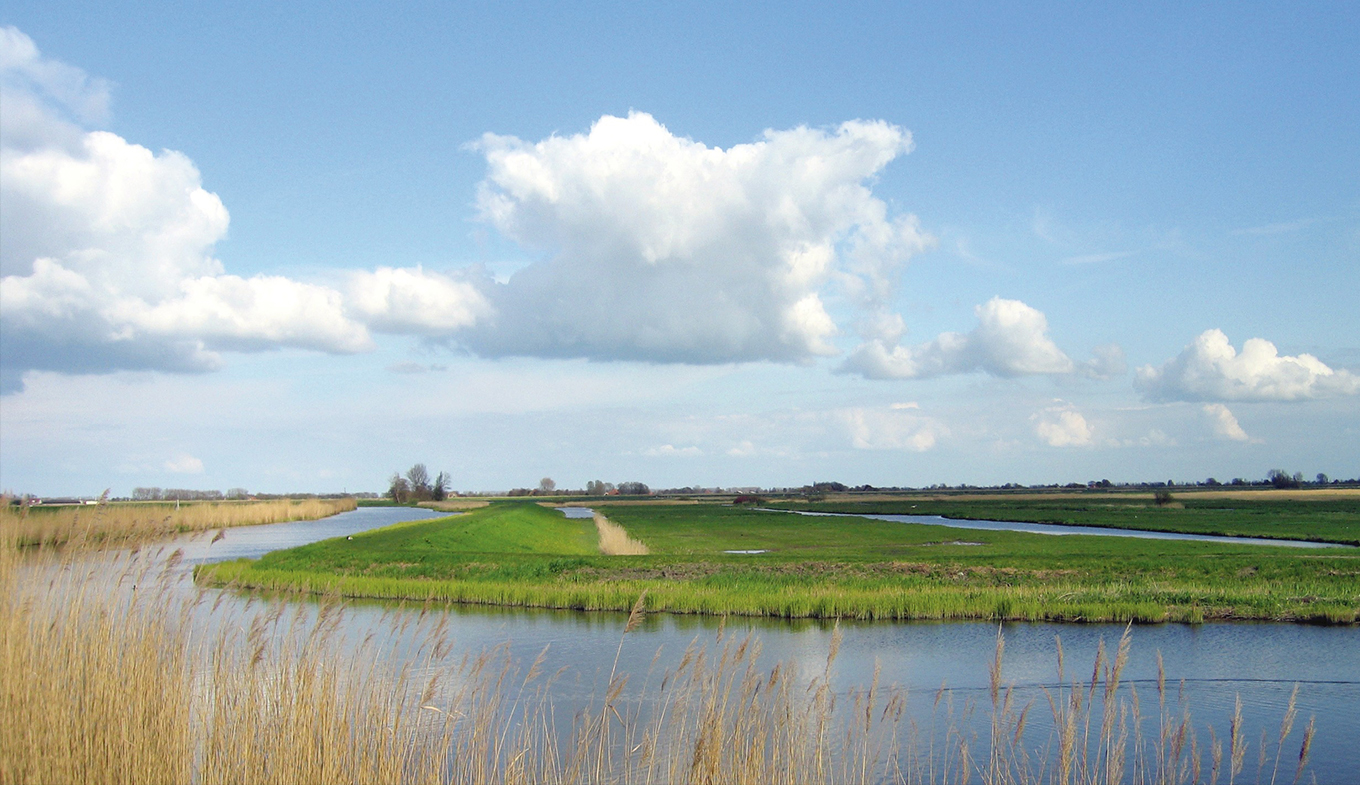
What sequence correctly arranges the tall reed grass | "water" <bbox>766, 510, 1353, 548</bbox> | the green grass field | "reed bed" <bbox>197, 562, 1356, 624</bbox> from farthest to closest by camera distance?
"water" <bbox>766, 510, 1353, 548</bbox> < the green grass field < "reed bed" <bbox>197, 562, 1356, 624</bbox> < the tall reed grass

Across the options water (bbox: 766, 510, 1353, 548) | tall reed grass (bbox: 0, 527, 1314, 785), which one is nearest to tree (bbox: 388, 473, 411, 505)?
water (bbox: 766, 510, 1353, 548)

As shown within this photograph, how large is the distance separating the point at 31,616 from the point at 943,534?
2247 inches

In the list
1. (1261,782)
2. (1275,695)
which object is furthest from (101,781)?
(1275,695)

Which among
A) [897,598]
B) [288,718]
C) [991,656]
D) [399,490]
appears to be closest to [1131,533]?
[897,598]

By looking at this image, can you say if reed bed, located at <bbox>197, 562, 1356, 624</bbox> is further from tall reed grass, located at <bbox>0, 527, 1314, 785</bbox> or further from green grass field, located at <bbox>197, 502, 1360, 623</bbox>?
tall reed grass, located at <bbox>0, 527, 1314, 785</bbox>

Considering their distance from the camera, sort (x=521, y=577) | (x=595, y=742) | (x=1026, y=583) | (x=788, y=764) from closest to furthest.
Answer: (x=788, y=764)
(x=595, y=742)
(x=1026, y=583)
(x=521, y=577)

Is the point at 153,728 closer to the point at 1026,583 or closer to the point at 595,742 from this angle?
the point at 595,742

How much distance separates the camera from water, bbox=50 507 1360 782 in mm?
14852

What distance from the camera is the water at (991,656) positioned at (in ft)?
48.7

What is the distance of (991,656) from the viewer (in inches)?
776

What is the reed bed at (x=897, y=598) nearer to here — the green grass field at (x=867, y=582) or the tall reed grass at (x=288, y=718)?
the green grass field at (x=867, y=582)

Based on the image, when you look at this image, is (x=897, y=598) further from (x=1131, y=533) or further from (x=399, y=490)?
(x=399, y=490)

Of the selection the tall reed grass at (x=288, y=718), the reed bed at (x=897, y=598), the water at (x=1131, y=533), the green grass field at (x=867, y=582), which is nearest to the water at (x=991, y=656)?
the reed bed at (x=897, y=598)

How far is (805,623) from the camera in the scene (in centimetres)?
2445
